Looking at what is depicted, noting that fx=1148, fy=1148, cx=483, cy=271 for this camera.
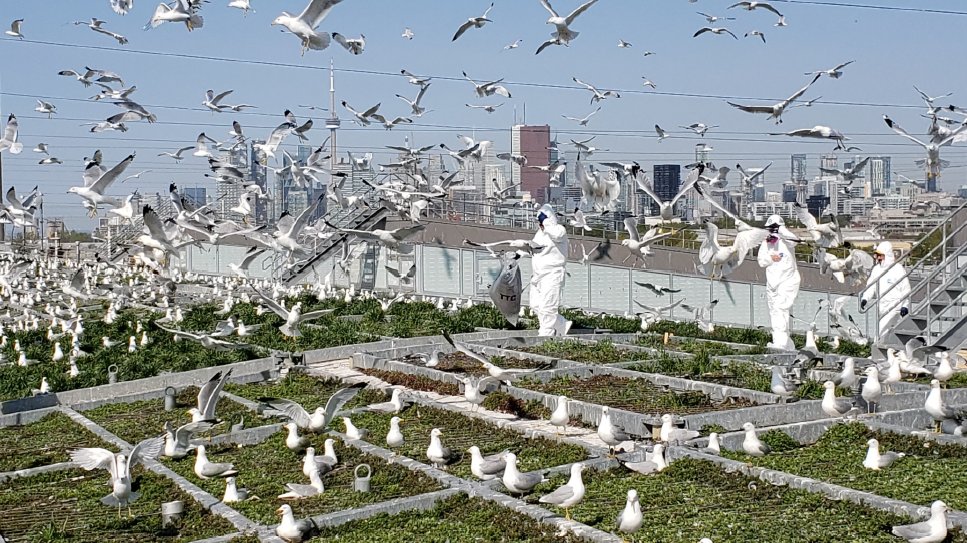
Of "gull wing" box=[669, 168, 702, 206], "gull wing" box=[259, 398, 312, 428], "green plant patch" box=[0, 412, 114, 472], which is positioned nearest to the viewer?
"gull wing" box=[259, 398, 312, 428]

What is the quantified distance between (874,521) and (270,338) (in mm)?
15211

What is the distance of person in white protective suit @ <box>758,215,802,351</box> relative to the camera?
18.9m

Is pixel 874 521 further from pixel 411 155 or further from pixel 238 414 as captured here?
pixel 411 155

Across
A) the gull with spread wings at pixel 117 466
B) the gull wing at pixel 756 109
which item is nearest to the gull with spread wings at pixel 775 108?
the gull wing at pixel 756 109

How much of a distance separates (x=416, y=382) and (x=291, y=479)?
5.97 m

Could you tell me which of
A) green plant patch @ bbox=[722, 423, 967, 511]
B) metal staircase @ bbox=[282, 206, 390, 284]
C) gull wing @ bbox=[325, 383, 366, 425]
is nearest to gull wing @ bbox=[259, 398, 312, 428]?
gull wing @ bbox=[325, 383, 366, 425]

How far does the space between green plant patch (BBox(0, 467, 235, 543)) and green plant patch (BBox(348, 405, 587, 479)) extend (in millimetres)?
2466

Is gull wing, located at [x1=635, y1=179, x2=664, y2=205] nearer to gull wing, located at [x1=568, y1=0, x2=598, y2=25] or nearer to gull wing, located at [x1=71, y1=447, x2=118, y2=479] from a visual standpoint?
gull wing, located at [x1=568, y1=0, x2=598, y2=25]

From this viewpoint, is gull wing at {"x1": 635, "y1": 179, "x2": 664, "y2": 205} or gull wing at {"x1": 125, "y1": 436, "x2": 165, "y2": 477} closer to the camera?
gull wing at {"x1": 125, "y1": 436, "x2": 165, "y2": 477}

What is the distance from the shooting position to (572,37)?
15.9 meters

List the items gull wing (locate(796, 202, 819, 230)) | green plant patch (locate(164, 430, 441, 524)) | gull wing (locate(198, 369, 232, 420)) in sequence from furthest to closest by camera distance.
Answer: gull wing (locate(796, 202, 819, 230)), gull wing (locate(198, 369, 232, 420)), green plant patch (locate(164, 430, 441, 524))

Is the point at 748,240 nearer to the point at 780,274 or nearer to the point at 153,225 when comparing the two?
the point at 780,274

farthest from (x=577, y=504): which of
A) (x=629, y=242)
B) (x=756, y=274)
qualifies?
(x=756, y=274)

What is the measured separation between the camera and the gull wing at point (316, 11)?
12594 mm
